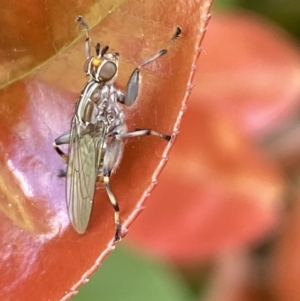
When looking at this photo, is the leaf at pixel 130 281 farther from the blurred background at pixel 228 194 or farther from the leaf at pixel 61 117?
the leaf at pixel 61 117

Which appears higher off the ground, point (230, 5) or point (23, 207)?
point (23, 207)

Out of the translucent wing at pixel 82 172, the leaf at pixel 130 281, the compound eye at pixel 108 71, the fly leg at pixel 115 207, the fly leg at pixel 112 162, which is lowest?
the leaf at pixel 130 281

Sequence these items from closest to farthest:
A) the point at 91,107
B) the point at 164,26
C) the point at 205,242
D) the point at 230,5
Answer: the point at 164,26, the point at 91,107, the point at 205,242, the point at 230,5

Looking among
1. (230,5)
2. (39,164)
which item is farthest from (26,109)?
(230,5)

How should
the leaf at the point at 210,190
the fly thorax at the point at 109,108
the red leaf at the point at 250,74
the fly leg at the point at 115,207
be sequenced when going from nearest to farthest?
1. the fly leg at the point at 115,207
2. the fly thorax at the point at 109,108
3. the leaf at the point at 210,190
4. the red leaf at the point at 250,74

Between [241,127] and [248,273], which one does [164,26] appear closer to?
[241,127]

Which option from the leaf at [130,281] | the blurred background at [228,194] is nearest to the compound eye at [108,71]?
the blurred background at [228,194]
